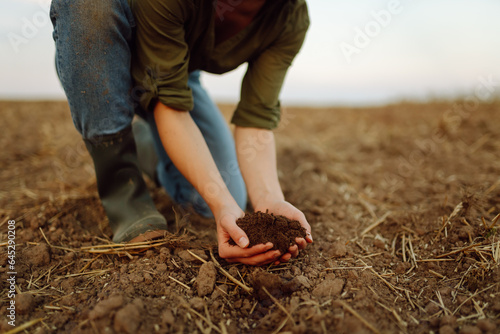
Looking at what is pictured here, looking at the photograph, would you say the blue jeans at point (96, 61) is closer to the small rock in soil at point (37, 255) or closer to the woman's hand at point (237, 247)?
the small rock in soil at point (37, 255)

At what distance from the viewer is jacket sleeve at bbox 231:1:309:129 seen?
161cm

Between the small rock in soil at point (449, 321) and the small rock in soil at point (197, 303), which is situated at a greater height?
the small rock in soil at point (449, 321)

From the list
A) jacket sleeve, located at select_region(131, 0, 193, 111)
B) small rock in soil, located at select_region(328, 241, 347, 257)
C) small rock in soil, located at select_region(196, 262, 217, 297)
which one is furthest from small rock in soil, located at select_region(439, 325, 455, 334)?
jacket sleeve, located at select_region(131, 0, 193, 111)

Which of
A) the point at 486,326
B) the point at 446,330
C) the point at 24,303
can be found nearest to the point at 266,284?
the point at 446,330

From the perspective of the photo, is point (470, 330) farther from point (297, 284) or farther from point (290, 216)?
point (290, 216)

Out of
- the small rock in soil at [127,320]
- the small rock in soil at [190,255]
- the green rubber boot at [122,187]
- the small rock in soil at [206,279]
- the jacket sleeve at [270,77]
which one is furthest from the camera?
the jacket sleeve at [270,77]

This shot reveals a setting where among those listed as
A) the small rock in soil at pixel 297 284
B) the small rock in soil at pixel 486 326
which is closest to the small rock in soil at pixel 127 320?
the small rock in soil at pixel 297 284

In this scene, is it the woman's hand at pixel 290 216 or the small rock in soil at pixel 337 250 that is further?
the small rock in soil at pixel 337 250

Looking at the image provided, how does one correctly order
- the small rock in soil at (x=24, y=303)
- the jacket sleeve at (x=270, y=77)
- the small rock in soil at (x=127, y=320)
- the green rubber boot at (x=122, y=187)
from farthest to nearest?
the jacket sleeve at (x=270, y=77) < the green rubber boot at (x=122, y=187) < the small rock in soil at (x=24, y=303) < the small rock in soil at (x=127, y=320)

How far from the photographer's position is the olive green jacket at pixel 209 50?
1.34 metres

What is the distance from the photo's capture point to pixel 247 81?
1676 mm

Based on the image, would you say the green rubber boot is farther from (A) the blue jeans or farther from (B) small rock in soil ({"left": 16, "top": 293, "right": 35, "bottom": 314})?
(B) small rock in soil ({"left": 16, "top": 293, "right": 35, "bottom": 314})

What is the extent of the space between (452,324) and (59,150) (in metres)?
3.27

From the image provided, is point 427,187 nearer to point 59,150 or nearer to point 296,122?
point 59,150
